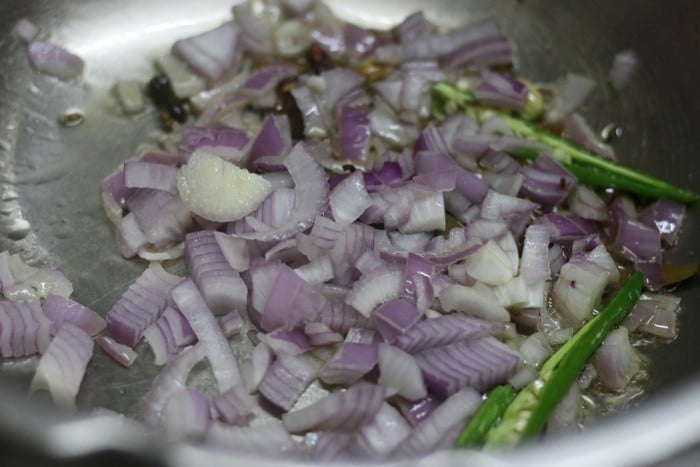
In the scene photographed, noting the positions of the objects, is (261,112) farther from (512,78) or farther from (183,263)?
(512,78)

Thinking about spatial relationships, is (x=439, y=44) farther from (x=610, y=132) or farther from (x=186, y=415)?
(x=186, y=415)

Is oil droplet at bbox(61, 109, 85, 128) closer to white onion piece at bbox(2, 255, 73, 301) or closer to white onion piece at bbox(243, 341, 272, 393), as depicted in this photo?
white onion piece at bbox(2, 255, 73, 301)

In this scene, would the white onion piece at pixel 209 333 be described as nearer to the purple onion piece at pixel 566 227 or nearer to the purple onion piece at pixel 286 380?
the purple onion piece at pixel 286 380

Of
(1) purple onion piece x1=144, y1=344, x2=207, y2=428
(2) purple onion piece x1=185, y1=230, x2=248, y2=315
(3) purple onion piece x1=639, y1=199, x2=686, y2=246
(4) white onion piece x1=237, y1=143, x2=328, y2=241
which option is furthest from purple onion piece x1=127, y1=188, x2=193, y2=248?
(3) purple onion piece x1=639, y1=199, x2=686, y2=246

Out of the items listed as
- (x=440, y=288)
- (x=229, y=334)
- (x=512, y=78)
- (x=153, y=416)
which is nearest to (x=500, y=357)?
(x=440, y=288)

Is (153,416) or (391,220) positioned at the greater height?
(391,220)

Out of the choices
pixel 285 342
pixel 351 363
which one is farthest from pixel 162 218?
pixel 351 363

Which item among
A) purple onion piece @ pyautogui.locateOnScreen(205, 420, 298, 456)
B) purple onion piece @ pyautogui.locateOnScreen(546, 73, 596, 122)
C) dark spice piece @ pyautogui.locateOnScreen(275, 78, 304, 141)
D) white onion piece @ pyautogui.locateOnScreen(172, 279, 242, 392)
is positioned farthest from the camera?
purple onion piece @ pyautogui.locateOnScreen(546, 73, 596, 122)
